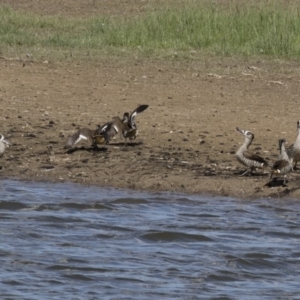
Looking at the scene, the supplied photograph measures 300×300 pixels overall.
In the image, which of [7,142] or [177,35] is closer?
[7,142]

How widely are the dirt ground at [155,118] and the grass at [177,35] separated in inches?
35.0

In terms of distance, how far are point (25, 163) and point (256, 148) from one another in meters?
2.50

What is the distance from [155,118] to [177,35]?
578 cm

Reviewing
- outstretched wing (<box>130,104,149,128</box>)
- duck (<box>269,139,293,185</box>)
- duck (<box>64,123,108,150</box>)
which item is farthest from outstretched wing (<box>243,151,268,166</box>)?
duck (<box>64,123,108,150</box>)

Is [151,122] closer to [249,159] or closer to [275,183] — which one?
[249,159]

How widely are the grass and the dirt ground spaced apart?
890 mm

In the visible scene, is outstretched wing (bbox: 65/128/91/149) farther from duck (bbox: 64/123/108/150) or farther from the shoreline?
the shoreline

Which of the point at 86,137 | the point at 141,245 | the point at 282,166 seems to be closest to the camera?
the point at 141,245

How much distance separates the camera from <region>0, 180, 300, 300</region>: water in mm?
7941

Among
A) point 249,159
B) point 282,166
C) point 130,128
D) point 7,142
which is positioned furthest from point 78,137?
point 282,166

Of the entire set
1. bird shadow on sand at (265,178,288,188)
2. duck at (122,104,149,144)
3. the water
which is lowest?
the water

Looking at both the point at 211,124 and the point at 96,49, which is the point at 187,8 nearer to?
the point at 96,49

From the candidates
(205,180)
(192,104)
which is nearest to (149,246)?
(205,180)

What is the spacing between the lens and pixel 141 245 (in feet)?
29.6
